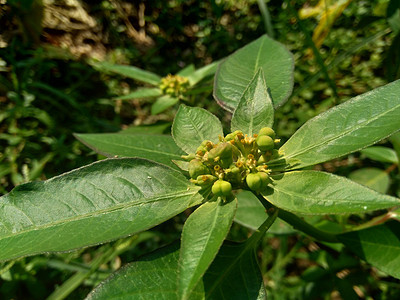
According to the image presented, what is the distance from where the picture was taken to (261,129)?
1.01 metres

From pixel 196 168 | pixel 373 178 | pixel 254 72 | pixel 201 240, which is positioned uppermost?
pixel 254 72

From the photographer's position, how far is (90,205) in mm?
949

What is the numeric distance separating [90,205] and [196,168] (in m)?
0.29

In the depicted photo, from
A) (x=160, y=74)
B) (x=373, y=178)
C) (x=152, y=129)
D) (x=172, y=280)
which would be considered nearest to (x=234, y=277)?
(x=172, y=280)

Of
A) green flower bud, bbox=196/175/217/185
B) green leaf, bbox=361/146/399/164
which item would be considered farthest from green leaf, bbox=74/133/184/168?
green leaf, bbox=361/146/399/164

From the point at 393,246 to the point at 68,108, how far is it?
7.30ft

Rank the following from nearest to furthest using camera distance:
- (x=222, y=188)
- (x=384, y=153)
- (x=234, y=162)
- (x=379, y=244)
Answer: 1. (x=222, y=188)
2. (x=234, y=162)
3. (x=379, y=244)
4. (x=384, y=153)

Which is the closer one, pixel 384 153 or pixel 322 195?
pixel 322 195

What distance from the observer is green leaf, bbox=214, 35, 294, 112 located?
1269 mm

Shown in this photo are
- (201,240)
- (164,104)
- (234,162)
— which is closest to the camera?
(201,240)

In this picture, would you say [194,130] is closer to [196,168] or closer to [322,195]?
[196,168]

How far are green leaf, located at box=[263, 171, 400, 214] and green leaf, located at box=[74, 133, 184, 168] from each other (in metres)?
0.41

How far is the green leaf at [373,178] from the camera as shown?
80.8 inches

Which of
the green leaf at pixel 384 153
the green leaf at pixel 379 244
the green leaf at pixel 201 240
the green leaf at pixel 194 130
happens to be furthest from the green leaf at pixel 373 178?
the green leaf at pixel 201 240
